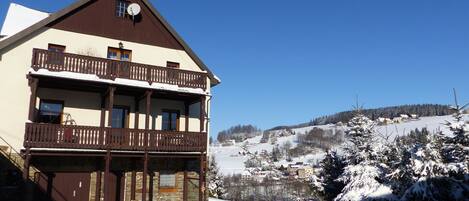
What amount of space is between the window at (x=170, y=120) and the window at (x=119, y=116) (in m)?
2.03

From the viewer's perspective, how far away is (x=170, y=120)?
72.6 ft

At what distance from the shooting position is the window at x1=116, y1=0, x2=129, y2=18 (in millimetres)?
21862

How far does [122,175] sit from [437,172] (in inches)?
539

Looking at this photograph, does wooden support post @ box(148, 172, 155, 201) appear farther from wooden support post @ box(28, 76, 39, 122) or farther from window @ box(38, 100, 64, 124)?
wooden support post @ box(28, 76, 39, 122)

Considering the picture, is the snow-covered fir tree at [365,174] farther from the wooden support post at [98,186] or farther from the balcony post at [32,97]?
the balcony post at [32,97]

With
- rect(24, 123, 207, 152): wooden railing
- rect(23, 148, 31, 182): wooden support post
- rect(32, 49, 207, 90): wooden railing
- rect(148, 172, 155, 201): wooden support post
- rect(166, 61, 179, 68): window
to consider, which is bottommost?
rect(148, 172, 155, 201): wooden support post

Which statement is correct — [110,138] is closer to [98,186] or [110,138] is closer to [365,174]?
[98,186]

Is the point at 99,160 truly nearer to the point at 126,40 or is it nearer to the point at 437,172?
the point at 126,40

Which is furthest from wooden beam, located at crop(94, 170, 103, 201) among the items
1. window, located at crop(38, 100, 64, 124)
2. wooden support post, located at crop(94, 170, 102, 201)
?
window, located at crop(38, 100, 64, 124)

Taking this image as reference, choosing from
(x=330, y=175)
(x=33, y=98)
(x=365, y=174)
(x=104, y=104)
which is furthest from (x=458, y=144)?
(x=33, y=98)

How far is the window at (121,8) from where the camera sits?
21862mm

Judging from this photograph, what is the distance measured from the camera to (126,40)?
21656 millimetres

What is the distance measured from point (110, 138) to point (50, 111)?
9.94ft

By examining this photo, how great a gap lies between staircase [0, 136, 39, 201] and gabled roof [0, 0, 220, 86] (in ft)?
13.8
